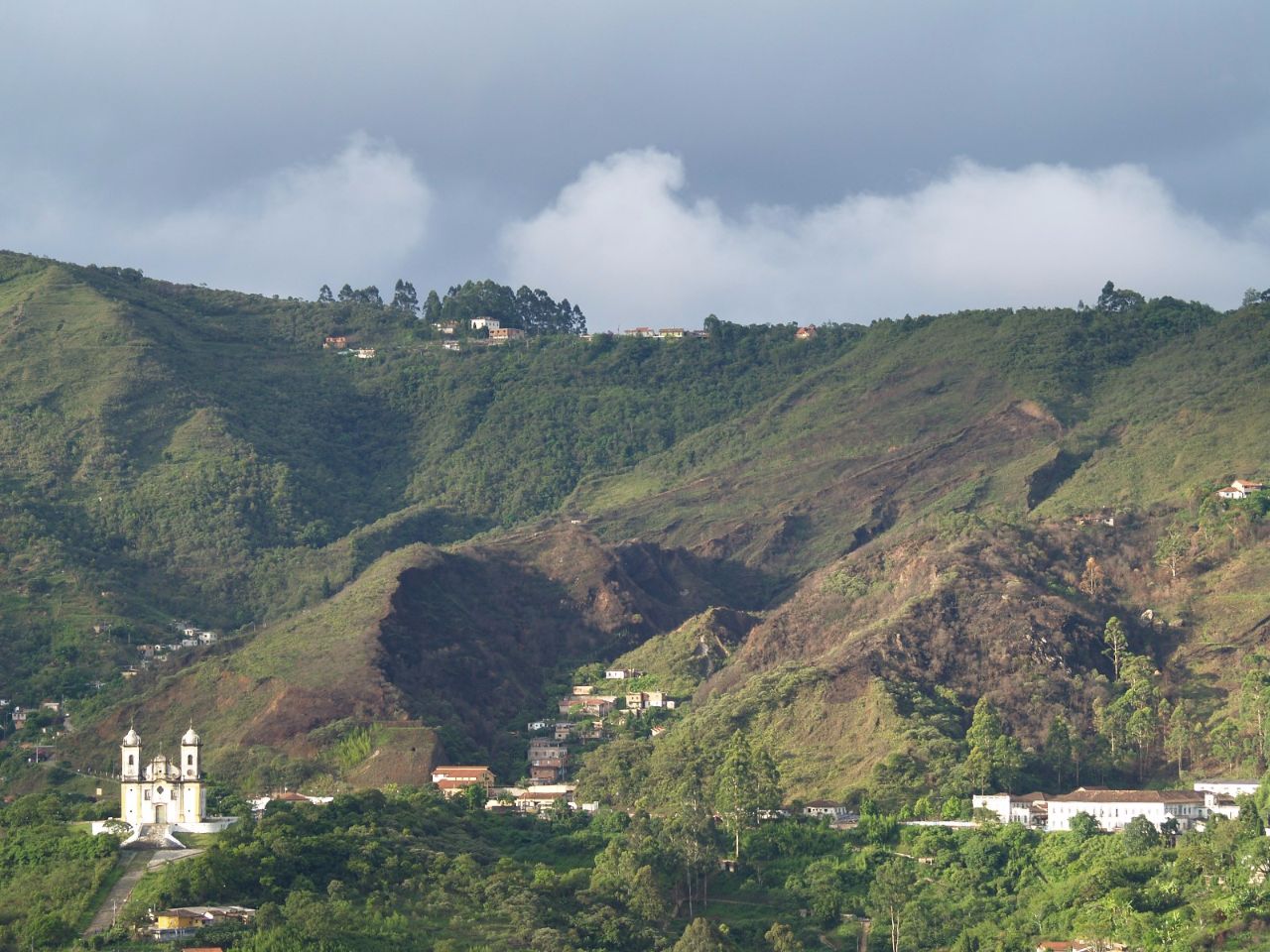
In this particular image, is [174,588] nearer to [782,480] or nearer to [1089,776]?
[782,480]

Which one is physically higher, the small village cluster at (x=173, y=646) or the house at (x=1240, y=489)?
the house at (x=1240, y=489)

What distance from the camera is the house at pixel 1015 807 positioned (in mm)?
116188

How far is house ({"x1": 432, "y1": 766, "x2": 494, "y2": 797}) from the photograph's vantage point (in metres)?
129

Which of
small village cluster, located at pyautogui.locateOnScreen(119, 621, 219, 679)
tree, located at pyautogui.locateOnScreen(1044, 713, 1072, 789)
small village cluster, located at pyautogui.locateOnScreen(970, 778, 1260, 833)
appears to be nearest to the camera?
small village cluster, located at pyautogui.locateOnScreen(970, 778, 1260, 833)

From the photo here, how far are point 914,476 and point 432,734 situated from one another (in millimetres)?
54867

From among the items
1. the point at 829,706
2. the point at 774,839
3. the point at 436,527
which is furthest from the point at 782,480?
the point at 774,839

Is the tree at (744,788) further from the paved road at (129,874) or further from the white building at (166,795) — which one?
the paved road at (129,874)

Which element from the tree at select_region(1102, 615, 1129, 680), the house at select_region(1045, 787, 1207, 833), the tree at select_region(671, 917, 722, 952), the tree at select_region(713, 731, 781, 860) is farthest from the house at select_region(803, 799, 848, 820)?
the tree at select_region(671, 917, 722, 952)

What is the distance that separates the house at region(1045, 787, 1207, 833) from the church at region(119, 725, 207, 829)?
35271mm

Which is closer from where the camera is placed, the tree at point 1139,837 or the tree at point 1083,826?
the tree at point 1139,837

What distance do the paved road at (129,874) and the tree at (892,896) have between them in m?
25.9

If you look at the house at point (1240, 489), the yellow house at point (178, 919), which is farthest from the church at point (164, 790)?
the house at point (1240, 489)

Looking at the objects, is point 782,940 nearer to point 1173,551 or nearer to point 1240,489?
point 1173,551

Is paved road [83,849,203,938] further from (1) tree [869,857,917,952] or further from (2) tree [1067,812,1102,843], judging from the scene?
(2) tree [1067,812,1102,843]
